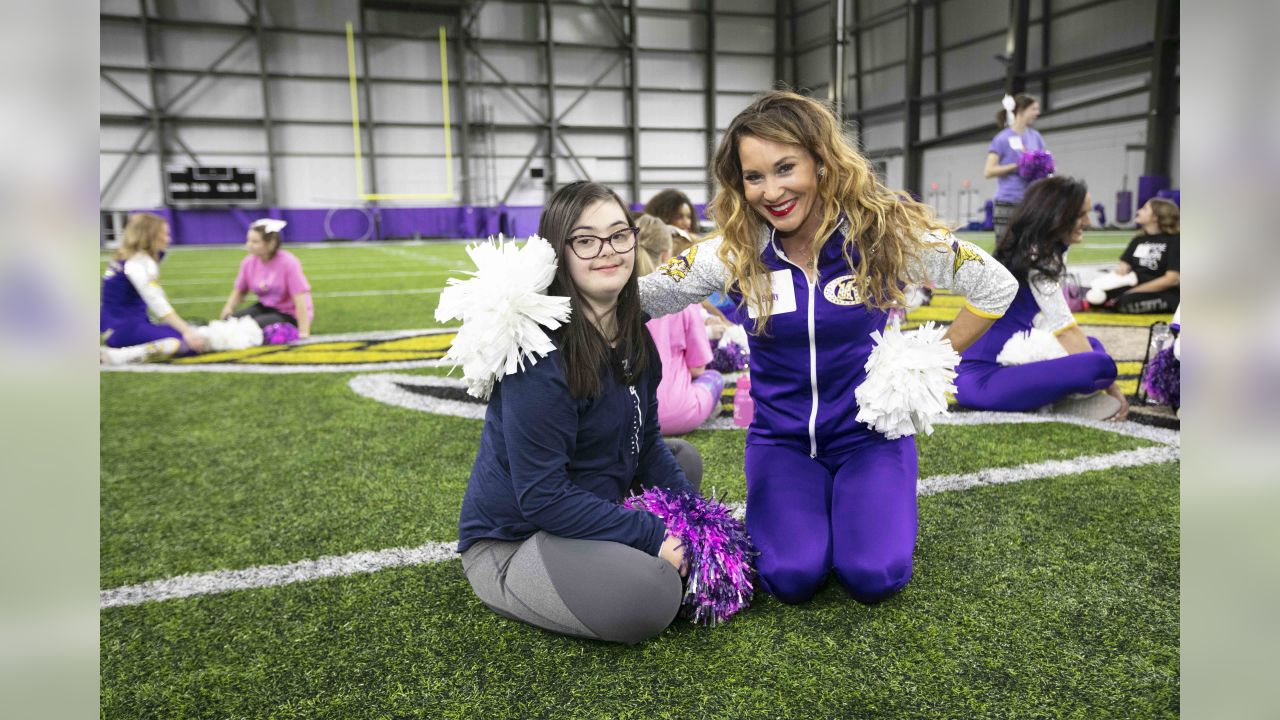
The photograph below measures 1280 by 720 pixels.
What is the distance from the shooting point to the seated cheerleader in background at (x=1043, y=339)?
356 cm

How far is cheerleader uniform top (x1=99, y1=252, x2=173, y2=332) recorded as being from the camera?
563 centimetres

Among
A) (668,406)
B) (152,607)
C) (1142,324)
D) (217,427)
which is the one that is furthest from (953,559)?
(1142,324)

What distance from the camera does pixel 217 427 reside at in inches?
154

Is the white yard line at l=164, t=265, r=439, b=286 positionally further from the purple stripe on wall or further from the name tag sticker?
the purple stripe on wall

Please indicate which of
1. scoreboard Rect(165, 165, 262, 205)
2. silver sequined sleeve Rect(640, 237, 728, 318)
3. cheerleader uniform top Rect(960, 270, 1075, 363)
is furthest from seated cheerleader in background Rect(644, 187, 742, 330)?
scoreboard Rect(165, 165, 262, 205)

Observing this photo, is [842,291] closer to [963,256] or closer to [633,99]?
[963,256]

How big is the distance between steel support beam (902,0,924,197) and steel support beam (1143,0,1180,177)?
6.14 meters

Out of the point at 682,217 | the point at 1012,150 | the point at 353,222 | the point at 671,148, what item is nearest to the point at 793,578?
the point at 682,217

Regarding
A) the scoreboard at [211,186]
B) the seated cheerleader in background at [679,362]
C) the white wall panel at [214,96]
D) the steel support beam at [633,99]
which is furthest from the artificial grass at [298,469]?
the steel support beam at [633,99]

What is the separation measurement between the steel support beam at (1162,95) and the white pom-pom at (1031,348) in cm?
1558
